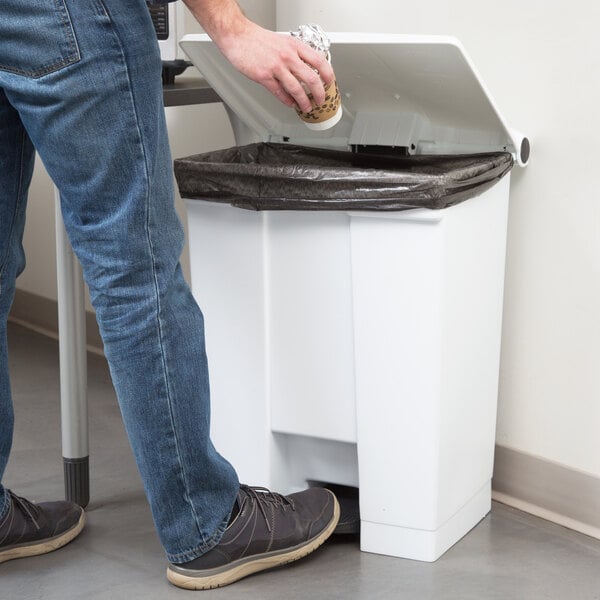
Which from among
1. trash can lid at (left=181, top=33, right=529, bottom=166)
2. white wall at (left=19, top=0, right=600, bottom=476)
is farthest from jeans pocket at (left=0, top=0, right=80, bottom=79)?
white wall at (left=19, top=0, right=600, bottom=476)

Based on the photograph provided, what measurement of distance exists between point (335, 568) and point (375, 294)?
43 cm

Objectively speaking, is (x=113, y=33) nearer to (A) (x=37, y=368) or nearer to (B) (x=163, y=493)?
(B) (x=163, y=493)

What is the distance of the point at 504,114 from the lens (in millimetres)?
1754

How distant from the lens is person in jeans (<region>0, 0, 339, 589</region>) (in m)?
1.23

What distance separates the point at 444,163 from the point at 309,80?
0.50 m

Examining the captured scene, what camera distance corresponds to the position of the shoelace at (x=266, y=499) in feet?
5.09

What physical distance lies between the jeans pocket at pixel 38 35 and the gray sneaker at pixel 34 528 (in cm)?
73

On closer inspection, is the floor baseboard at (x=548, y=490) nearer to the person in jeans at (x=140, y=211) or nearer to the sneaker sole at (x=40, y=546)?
the person in jeans at (x=140, y=211)

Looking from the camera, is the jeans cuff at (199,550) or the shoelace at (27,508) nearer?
the jeans cuff at (199,550)

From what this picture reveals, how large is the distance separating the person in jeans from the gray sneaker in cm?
25

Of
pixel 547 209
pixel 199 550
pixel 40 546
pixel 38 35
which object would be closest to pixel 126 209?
pixel 38 35

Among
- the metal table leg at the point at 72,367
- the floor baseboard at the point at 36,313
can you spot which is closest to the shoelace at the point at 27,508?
the metal table leg at the point at 72,367

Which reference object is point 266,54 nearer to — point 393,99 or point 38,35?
point 38,35

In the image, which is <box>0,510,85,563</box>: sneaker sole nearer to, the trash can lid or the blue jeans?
the blue jeans
